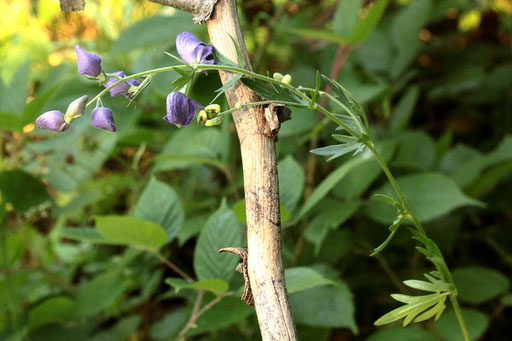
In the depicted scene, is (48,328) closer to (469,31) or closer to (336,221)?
(336,221)

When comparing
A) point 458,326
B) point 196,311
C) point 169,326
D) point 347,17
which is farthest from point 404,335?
point 347,17

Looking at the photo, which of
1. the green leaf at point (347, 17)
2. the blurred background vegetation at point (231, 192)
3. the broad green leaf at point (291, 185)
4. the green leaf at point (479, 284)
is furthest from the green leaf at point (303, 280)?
the green leaf at point (347, 17)

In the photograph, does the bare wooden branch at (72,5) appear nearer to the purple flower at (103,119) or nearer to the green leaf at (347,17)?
the purple flower at (103,119)

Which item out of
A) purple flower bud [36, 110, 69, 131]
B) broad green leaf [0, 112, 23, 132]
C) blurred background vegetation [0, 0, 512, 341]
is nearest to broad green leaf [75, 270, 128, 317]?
blurred background vegetation [0, 0, 512, 341]

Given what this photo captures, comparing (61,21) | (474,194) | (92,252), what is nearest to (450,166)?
(474,194)

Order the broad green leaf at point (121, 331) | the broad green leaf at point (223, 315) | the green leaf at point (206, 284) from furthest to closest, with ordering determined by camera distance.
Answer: the broad green leaf at point (121, 331) → the broad green leaf at point (223, 315) → the green leaf at point (206, 284)

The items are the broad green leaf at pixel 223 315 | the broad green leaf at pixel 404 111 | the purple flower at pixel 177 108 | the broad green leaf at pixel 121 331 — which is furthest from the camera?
the broad green leaf at pixel 404 111
